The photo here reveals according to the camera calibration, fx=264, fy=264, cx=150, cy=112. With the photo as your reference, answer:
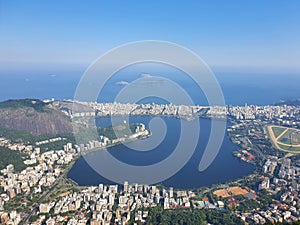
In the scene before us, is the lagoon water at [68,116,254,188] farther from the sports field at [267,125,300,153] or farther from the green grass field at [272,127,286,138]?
the green grass field at [272,127,286,138]

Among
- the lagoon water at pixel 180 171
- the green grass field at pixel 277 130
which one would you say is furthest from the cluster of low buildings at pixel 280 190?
the green grass field at pixel 277 130

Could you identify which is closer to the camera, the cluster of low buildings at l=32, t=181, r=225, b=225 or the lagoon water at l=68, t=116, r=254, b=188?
the cluster of low buildings at l=32, t=181, r=225, b=225

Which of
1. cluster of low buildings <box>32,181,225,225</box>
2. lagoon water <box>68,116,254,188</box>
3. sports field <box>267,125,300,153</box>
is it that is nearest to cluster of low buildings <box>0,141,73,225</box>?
lagoon water <box>68,116,254,188</box>

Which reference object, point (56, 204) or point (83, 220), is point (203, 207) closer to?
point (83, 220)

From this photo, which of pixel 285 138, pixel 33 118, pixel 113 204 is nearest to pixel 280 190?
pixel 113 204

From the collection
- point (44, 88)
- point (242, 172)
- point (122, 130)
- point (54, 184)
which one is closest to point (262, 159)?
point (242, 172)

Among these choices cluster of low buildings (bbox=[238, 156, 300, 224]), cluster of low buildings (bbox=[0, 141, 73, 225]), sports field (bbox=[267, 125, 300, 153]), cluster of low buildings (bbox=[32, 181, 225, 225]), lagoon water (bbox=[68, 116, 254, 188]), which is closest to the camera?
cluster of low buildings (bbox=[32, 181, 225, 225])

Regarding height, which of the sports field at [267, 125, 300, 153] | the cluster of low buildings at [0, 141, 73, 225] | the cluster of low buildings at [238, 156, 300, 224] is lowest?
the cluster of low buildings at [0, 141, 73, 225]

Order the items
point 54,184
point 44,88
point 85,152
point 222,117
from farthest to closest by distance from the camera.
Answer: point 44,88
point 222,117
point 85,152
point 54,184
